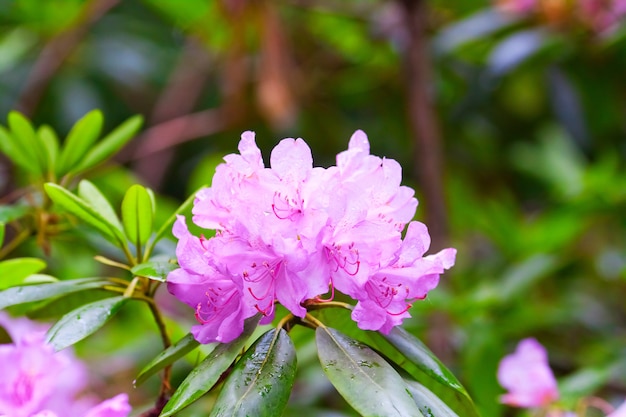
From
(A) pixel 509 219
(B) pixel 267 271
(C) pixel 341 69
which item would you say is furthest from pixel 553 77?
(B) pixel 267 271

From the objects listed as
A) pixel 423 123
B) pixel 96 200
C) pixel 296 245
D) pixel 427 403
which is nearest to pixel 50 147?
pixel 96 200

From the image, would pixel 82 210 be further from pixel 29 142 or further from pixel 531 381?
pixel 531 381

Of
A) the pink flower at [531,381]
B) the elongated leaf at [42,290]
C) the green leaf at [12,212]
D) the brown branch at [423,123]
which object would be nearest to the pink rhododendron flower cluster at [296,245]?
the elongated leaf at [42,290]

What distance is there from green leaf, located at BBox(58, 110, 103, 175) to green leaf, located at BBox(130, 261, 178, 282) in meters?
0.26

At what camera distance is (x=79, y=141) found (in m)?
0.83

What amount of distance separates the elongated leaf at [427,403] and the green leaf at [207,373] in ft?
0.43

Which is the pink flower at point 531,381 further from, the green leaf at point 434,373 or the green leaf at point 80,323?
the green leaf at point 80,323

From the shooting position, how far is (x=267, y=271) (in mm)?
573

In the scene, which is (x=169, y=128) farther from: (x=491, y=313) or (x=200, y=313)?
(x=200, y=313)

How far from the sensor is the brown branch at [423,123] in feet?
4.87

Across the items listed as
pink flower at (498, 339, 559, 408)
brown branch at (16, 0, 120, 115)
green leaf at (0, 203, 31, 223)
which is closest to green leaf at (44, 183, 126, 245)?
green leaf at (0, 203, 31, 223)

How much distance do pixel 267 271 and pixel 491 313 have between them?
96 cm

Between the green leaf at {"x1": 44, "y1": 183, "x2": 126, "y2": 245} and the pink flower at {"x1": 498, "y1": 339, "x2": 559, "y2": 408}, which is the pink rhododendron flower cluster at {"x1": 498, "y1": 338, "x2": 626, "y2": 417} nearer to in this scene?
the pink flower at {"x1": 498, "y1": 339, "x2": 559, "y2": 408}

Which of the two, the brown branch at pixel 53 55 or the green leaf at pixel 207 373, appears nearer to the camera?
the green leaf at pixel 207 373
